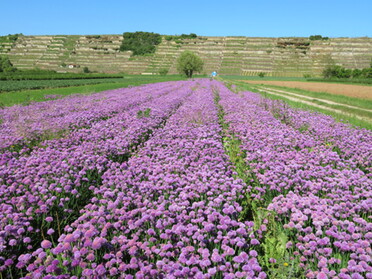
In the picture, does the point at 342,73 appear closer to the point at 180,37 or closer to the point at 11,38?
the point at 180,37

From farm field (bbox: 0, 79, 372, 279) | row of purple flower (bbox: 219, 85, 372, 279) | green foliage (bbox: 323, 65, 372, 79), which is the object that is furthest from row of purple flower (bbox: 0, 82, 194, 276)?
green foliage (bbox: 323, 65, 372, 79)

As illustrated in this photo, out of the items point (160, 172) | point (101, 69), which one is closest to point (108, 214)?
point (160, 172)

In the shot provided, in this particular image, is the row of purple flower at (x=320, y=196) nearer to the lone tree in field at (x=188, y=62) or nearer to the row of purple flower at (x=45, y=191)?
the row of purple flower at (x=45, y=191)

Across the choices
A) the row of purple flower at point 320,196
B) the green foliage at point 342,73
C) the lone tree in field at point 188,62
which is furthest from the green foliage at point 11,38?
the row of purple flower at point 320,196

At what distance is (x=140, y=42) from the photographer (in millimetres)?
166750

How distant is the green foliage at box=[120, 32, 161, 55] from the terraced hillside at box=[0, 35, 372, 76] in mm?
5351

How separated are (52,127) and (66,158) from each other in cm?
376

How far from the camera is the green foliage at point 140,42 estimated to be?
156 m

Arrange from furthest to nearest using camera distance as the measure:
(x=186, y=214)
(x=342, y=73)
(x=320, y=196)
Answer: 1. (x=342, y=73)
2. (x=320, y=196)
3. (x=186, y=214)

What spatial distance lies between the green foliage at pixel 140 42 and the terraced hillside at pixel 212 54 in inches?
211

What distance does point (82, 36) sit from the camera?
173 meters

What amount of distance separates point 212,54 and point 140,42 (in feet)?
165

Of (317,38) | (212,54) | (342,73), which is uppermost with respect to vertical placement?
(317,38)

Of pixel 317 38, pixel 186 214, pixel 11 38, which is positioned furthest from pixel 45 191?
pixel 11 38
